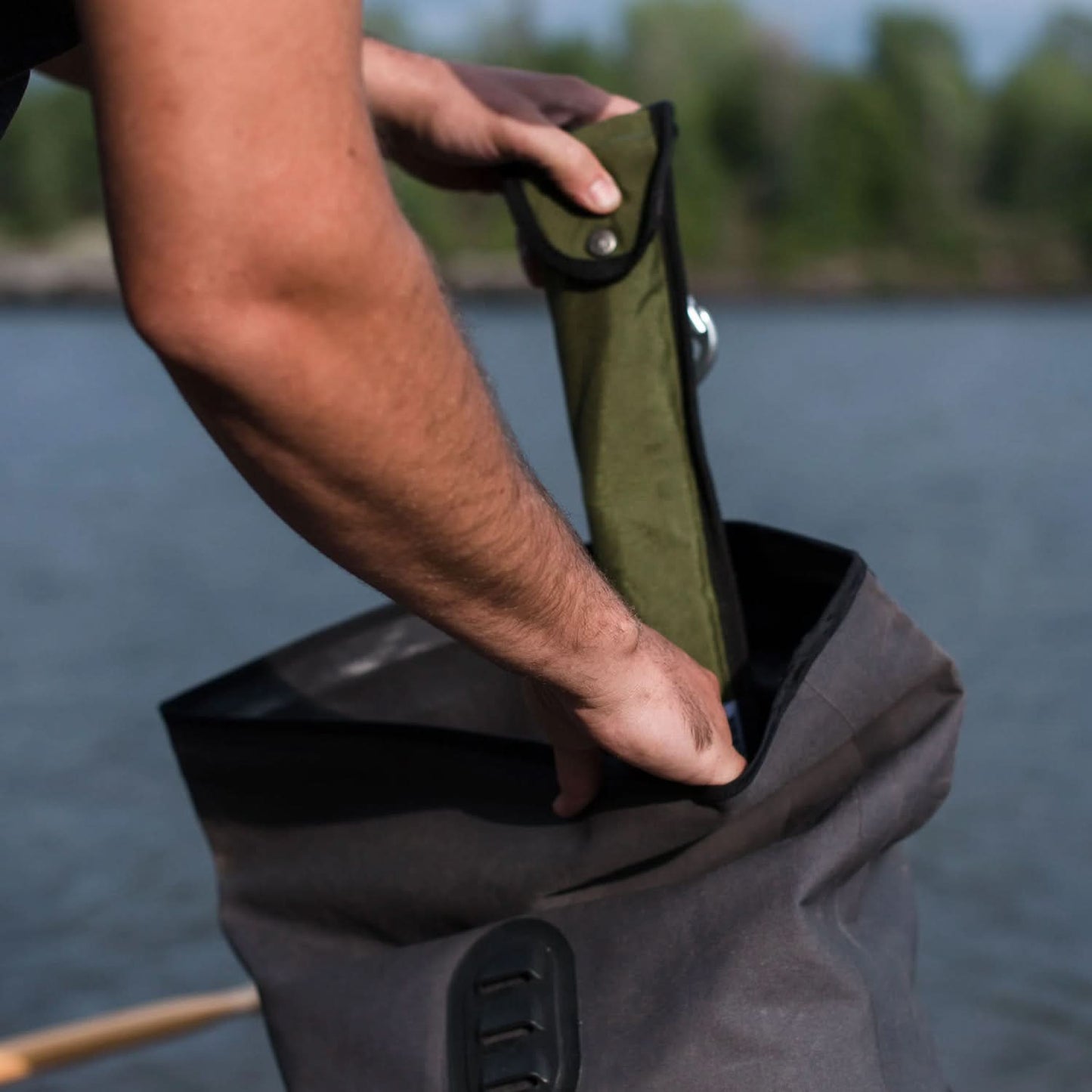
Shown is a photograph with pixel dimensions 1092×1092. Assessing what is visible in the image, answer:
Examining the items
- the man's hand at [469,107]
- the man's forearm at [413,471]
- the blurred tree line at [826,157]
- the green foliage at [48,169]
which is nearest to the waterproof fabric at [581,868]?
the man's forearm at [413,471]

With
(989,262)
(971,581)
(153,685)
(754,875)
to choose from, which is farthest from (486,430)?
(989,262)

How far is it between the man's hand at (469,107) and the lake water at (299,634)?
44 centimetres

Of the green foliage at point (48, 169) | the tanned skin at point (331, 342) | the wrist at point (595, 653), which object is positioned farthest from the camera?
the green foliage at point (48, 169)

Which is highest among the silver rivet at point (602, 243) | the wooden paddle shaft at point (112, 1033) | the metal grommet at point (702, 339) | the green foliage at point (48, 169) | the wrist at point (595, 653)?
the silver rivet at point (602, 243)

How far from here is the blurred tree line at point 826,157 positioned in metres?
55.6

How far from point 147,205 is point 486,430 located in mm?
265

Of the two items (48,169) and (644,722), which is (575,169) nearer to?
(644,722)

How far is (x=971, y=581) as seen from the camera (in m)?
10.8

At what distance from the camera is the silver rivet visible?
5.24 feet

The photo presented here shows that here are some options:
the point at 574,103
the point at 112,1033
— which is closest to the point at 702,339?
the point at 574,103

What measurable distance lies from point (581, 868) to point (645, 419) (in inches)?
17.2

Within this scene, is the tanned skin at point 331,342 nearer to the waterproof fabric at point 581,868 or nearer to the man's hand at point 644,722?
the man's hand at point 644,722

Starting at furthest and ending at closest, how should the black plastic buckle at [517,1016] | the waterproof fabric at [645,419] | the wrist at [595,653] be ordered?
the waterproof fabric at [645,419], the black plastic buckle at [517,1016], the wrist at [595,653]

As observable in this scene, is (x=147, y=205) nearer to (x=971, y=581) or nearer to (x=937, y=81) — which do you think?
(x=971, y=581)
